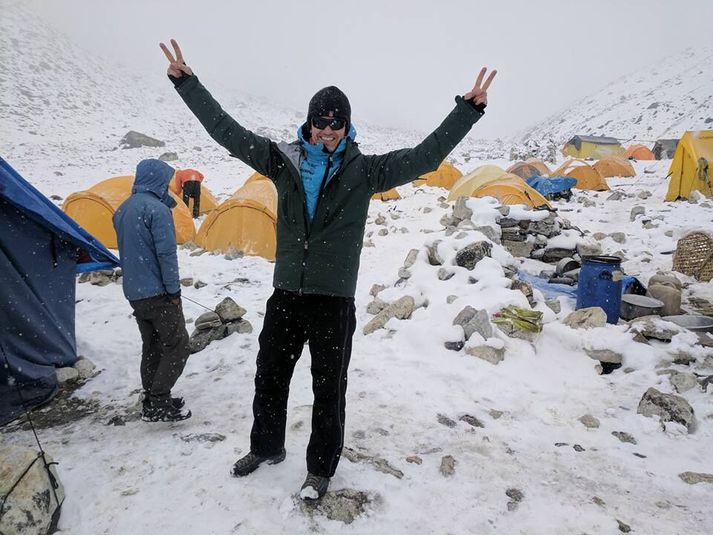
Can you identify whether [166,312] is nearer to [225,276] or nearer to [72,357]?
[72,357]

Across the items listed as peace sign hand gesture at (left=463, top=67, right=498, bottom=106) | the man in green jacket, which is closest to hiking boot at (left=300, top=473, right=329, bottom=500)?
the man in green jacket

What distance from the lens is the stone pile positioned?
4.97 meters

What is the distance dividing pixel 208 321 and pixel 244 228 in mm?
3907

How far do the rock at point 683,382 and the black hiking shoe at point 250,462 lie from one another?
3.65 m

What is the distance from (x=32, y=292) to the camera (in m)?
3.92

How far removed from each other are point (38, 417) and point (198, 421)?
1457 mm

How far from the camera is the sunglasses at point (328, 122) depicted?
2.22 meters

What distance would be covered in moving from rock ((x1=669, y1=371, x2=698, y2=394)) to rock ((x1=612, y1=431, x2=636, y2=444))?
0.95 m

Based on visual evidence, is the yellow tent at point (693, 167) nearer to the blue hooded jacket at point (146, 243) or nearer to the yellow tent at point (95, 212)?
the yellow tent at point (95, 212)

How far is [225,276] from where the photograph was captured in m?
7.36

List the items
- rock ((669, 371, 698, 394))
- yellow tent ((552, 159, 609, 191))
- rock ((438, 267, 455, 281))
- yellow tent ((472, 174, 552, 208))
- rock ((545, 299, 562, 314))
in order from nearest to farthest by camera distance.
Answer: rock ((669, 371, 698, 394)), rock ((545, 299, 562, 314)), rock ((438, 267, 455, 281)), yellow tent ((472, 174, 552, 208)), yellow tent ((552, 159, 609, 191))

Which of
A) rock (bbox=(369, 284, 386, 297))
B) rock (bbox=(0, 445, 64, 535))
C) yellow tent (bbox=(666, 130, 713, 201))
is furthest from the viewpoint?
yellow tent (bbox=(666, 130, 713, 201))

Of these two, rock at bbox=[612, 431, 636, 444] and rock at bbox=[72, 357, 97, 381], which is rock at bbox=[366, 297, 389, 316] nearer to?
rock at bbox=[612, 431, 636, 444]

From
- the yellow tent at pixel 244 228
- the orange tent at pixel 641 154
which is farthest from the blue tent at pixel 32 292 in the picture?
the orange tent at pixel 641 154
